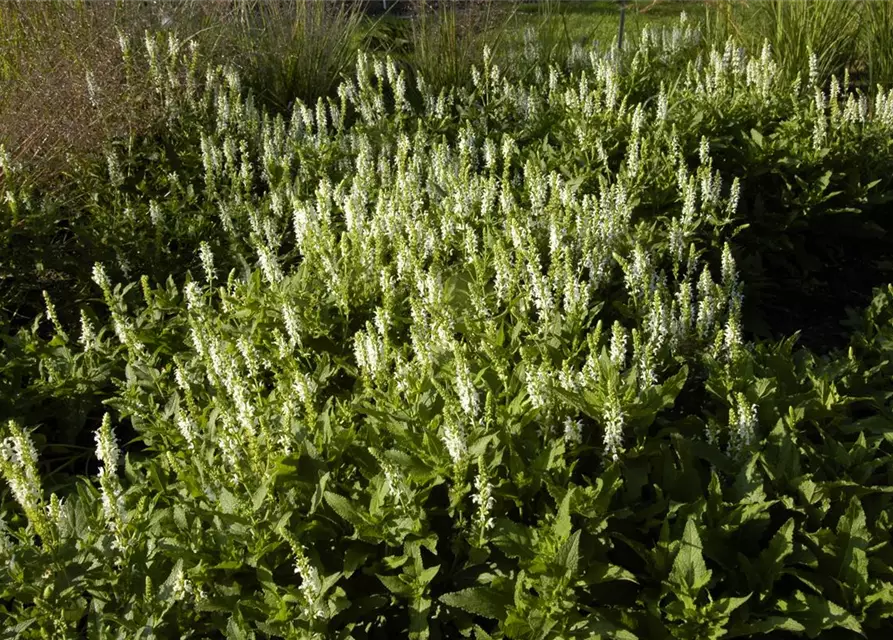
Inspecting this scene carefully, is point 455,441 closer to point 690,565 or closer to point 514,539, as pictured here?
point 514,539

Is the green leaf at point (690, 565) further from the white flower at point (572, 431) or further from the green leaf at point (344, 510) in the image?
the green leaf at point (344, 510)

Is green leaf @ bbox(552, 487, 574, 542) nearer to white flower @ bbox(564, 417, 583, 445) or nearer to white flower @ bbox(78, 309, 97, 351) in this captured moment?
white flower @ bbox(564, 417, 583, 445)

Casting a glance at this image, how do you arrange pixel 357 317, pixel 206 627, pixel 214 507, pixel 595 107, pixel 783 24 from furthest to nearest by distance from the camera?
pixel 783 24 < pixel 595 107 < pixel 357 317 < pixel 214 507 < pixel 206 627

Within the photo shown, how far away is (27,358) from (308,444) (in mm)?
1859

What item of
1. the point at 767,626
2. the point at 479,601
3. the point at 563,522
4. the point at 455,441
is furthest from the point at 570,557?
the point at 767,626

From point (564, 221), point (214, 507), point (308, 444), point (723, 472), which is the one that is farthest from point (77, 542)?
point (564, 221)

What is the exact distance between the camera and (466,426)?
2930 millimetres

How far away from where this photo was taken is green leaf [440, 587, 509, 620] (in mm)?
2400

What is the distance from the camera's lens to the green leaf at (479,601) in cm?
240

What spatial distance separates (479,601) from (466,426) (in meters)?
0.65

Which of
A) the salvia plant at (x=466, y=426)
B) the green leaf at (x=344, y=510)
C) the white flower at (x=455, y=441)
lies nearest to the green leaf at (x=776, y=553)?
the salvia plant at (x=466, y=426)

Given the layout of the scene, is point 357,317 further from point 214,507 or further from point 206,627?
point 206,627

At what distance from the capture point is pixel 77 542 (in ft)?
9.00

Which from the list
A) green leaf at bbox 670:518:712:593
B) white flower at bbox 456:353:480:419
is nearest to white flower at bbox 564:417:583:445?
white flower at bbox 456:353:480:419
